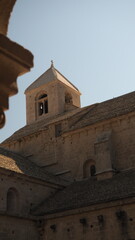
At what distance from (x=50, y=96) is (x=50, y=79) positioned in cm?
183

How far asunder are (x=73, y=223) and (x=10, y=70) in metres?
17.3

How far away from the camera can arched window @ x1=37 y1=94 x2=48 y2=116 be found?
33.2m

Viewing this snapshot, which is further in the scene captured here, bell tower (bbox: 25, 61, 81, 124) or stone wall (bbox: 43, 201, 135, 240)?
bell tower (bbox: 25, 61, 81, 124)

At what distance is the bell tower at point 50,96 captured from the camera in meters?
32.0

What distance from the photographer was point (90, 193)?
67.9 feet

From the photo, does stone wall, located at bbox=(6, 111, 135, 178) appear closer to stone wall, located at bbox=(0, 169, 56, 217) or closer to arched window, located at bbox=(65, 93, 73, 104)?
stone wall, located at bbox=(0, 169, 56, 217)

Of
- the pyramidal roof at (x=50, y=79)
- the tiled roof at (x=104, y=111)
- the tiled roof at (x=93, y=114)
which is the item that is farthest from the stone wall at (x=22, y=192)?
the pyramidal roof at (x=50, y=79)

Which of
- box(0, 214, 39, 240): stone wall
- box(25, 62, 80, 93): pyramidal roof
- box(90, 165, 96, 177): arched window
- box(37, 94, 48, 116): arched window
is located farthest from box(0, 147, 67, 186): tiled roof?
box(25, 62, 80, 93): pyramidal roof

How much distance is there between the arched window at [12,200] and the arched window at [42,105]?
40.6 feet

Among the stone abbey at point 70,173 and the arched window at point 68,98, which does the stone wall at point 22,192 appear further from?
the arched window at point 68,98

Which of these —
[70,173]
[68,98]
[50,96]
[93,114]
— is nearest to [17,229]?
[70,173]

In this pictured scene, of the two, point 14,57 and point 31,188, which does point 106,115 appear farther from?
point 14,57

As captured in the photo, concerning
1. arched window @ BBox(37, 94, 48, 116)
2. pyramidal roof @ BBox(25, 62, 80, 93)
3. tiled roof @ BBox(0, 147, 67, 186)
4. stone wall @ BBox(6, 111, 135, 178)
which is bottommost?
tiled roof @ BBox(0, 147, 67, 186)

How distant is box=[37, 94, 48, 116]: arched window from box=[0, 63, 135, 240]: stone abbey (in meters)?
0.13
